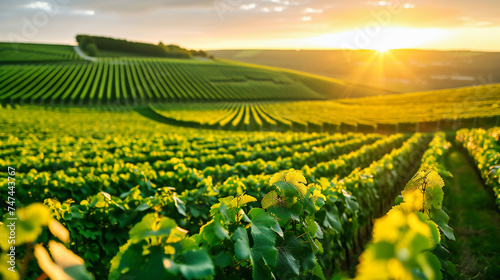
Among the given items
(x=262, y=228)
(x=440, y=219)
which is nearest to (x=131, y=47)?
(x=262, y=228)

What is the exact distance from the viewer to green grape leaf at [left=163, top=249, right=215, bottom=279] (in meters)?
1.09

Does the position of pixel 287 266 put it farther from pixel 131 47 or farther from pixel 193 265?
pixel 131 47

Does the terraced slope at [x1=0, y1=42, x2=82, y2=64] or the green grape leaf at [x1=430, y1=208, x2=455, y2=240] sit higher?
the terraced slope at [x1=0, y1=42, x2=82, y2=64]

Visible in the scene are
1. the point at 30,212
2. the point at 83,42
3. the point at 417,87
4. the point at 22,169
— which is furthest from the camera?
the point at 417,87

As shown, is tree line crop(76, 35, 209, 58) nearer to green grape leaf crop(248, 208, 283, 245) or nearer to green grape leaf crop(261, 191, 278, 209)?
green grape leaf crop(261, 191, 278, 209)

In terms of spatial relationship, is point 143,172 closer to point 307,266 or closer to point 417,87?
point 307,266

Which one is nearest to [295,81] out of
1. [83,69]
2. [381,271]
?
[83,69]

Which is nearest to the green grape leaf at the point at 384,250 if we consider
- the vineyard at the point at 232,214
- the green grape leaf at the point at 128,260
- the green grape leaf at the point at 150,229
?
the vineyard at the point at 232,214

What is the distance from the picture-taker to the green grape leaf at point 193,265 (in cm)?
109

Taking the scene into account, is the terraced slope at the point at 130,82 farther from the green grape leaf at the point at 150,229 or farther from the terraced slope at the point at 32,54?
the green grape leaf at the point at 150,229

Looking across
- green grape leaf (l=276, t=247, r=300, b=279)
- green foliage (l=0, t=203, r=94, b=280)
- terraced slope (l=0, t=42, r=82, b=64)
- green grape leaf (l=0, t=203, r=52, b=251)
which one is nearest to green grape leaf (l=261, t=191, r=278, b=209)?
green grape leaf (l=276, t=247, r=300, b=279)

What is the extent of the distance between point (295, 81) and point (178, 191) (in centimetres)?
9633

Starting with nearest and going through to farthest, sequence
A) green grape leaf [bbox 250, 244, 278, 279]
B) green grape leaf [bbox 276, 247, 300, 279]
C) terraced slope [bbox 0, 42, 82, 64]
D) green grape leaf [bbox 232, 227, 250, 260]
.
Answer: green grape leaf [bbox 232, 227, 250, 260] → green grape leaf [bbox 250, 244, 278, 279] → green grape leaf [bbox 276, 247, 300, 279] → terraced slope [bbox 0, 42, 82, 64]

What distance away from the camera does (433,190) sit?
7.16ft
